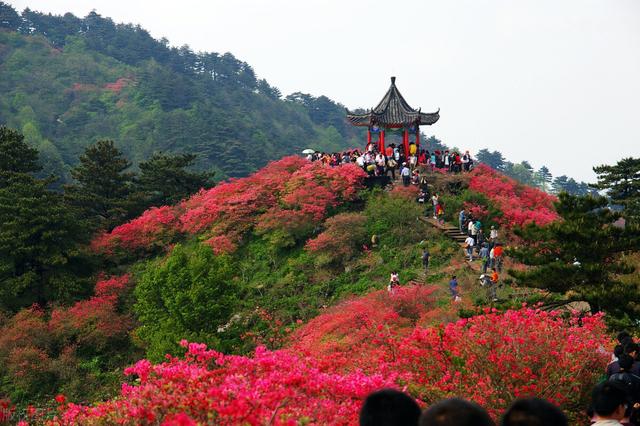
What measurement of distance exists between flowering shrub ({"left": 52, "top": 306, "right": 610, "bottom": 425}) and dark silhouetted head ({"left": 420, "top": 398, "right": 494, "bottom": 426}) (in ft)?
7.82

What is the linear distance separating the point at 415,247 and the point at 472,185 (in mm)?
5801

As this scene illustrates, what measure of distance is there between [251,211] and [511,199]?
12340 millimetres

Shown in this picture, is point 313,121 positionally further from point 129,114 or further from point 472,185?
point 472,185

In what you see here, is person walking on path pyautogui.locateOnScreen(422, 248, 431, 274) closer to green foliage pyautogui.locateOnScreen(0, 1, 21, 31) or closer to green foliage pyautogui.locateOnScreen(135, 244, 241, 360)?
green foliage pyautogui.locateOnScreen(135, 244, 241, 360)

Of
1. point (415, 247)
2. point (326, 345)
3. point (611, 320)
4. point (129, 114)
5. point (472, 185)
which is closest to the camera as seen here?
point (611, 320)

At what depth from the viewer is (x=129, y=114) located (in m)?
82.9

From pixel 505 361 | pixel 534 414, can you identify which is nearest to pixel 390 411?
pixel 534 414

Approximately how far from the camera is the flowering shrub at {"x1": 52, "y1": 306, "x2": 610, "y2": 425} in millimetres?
6418

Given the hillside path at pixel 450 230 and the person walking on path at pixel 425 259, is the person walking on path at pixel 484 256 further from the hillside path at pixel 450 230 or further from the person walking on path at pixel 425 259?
the person walking on path at pixel 425 259

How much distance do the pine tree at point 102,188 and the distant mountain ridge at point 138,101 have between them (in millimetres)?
27572

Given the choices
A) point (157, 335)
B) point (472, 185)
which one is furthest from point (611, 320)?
point (472, 185)

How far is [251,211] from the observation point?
28.5m

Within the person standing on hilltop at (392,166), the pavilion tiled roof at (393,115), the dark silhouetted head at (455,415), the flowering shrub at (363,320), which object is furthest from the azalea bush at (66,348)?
the dark silhouetted head at (455,415)

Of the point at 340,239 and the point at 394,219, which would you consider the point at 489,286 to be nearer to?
the point at 394,219
